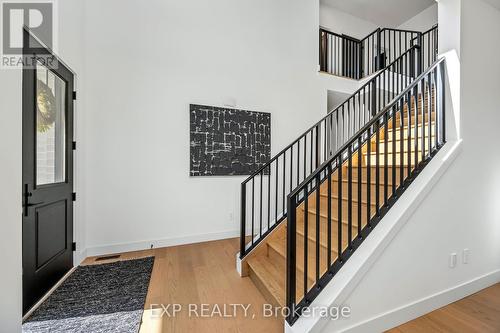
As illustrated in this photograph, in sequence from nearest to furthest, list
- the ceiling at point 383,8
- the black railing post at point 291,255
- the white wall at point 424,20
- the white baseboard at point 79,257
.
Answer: the black railing post at point 291,255 → the white baseboard at point 79,257 → the ceiling at point 383,8 → the white wall at point 424,20

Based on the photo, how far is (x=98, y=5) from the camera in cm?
304

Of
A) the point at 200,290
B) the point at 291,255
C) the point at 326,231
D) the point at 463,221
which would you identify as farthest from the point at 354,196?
the point at 200,290

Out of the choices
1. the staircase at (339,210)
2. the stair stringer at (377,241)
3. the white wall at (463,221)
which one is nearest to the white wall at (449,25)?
the white wall at (463,221)

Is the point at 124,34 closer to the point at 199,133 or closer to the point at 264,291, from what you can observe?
the point at 199,133

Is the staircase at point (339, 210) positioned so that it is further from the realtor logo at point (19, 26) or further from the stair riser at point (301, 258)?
the realtor logo at point (19, 26)

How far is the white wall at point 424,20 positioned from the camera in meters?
5.70

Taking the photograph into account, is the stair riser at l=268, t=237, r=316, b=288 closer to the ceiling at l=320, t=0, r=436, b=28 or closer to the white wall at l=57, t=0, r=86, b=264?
the white wall at l=57, t=0, r=86, b=264

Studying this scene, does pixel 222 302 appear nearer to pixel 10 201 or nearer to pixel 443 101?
pixel 10 201

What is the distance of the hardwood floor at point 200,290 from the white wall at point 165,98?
473 millimetres

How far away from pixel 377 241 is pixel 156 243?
2955 mm

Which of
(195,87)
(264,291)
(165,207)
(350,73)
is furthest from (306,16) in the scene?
(264,291)

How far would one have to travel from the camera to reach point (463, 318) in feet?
5.69

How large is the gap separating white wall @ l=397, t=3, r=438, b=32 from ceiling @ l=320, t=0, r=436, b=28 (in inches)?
4.1

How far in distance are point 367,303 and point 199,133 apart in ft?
9.72
